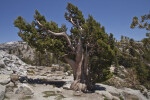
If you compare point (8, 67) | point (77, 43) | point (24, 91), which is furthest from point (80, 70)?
point (8, 67)

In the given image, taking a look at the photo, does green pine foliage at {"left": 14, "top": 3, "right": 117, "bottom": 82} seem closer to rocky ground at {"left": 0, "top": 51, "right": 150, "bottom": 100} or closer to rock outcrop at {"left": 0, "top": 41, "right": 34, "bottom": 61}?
rocky ground at {"left": 0, "top": 51, "right": 150, "bottom": 100}

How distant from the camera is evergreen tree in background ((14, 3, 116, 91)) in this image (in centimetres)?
1316

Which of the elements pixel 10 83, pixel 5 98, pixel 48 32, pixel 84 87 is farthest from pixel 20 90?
pixel 48 32

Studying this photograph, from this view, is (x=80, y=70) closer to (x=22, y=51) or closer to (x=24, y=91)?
(x=24, y=91)

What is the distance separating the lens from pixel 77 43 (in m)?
14.2

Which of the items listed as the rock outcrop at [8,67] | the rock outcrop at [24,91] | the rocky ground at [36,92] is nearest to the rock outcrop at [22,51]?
the rock outcrop at [8,67]

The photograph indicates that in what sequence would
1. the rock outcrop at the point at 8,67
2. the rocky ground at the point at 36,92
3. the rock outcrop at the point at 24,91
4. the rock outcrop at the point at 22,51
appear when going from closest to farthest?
the rocky ground at the point at 36,92, the rock outcrop at the point at 24,91, the rock outcrop at the point at 8,67, the rock outcrop at the point at 22,51

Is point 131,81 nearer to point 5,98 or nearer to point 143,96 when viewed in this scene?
point 143,96

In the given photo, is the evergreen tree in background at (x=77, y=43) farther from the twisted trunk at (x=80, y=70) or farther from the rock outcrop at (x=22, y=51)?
the rock outcrop at (x=22, y=51)

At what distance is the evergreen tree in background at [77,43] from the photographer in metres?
13.2

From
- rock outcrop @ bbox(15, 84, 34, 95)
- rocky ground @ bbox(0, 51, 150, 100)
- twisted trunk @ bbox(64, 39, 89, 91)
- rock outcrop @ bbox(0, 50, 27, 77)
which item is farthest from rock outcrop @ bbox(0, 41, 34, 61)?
rock outcrop @ bbox(15, 84, 34, 95)

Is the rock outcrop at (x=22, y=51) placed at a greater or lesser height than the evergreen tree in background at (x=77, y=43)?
greater

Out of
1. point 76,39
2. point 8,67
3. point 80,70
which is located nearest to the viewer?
point 8,67

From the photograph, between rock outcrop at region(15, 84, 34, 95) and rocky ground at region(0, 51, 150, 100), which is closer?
rocky ground at region(0, 51, 150, 100)
